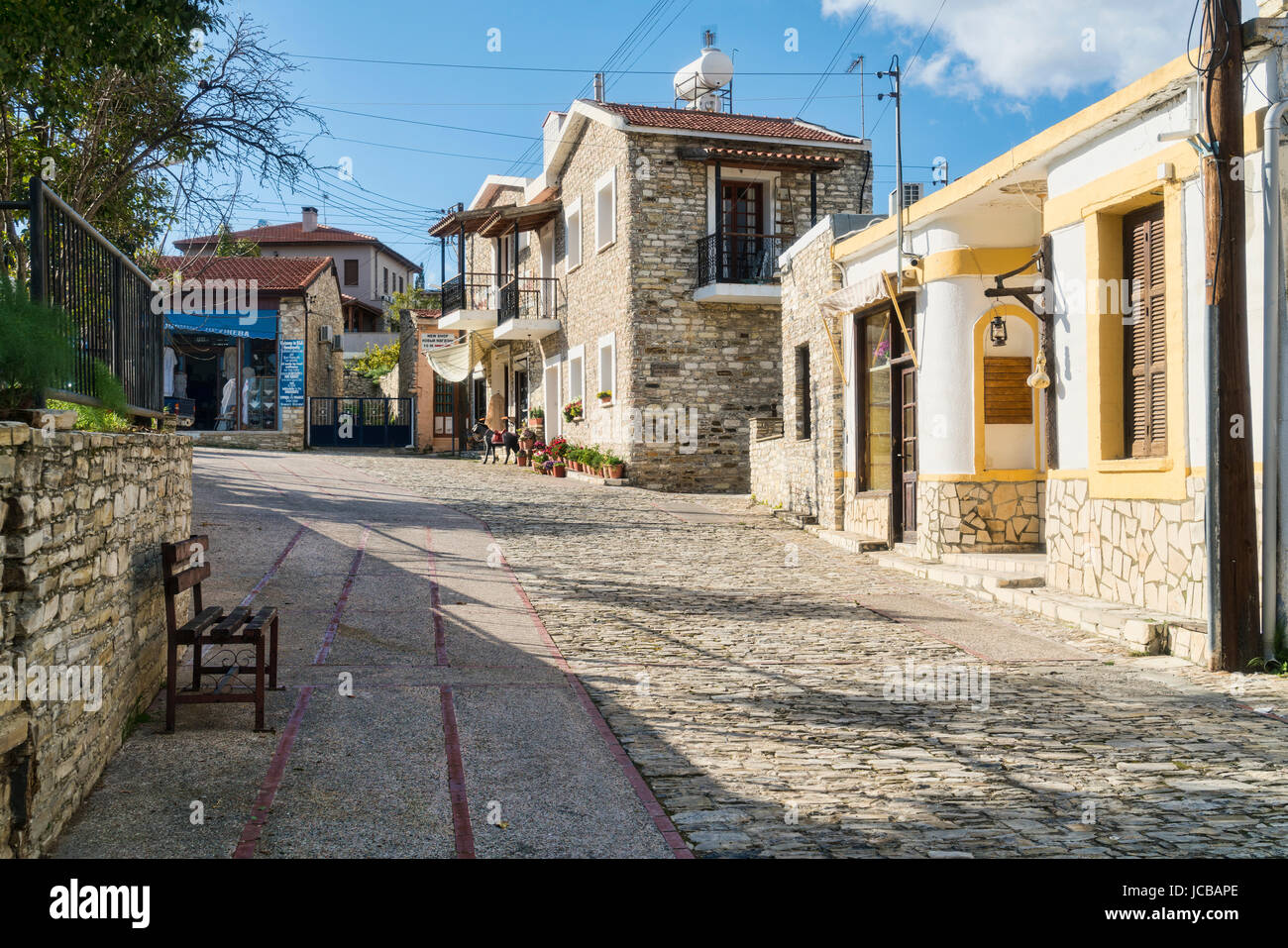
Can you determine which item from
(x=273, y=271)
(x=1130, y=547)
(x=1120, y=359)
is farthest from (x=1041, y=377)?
(x=273, y=271)

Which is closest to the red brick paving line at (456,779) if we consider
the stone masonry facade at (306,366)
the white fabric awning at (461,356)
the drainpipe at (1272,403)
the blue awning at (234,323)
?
the drainpipe at (1272,403)

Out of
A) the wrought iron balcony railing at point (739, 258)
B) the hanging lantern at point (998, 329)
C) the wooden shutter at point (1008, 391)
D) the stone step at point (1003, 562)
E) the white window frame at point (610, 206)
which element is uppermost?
the white window frame at point (610, 206)

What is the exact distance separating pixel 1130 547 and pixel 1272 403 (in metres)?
1.90

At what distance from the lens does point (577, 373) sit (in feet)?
79.2

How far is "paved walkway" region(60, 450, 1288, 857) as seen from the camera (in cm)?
457

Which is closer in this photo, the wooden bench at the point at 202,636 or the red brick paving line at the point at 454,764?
the red brick paving line at the point at 454,764

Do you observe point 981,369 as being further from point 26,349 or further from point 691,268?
point 691,268

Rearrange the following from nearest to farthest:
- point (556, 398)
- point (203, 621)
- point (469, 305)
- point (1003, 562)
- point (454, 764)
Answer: point (454, 764), point (203, 621), point (1003, 562), point (556, 398), point (469, 305)

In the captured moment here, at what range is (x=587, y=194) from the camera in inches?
907

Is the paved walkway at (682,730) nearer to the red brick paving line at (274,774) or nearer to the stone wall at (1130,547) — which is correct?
the red brick paving line at (274,774)

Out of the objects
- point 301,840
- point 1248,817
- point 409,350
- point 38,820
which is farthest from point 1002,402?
point 409,350

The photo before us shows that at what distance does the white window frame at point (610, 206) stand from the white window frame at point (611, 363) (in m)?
1.83

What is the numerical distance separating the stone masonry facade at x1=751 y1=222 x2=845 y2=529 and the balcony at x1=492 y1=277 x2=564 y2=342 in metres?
8.38

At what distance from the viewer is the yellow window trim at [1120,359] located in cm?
832
